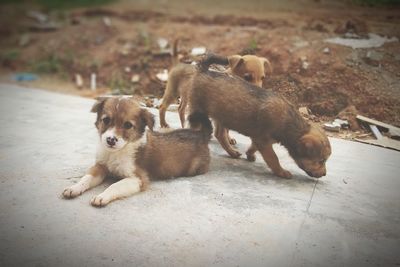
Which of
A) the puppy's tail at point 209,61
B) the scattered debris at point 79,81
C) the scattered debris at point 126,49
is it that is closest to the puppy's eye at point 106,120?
the puppy's tail at point 209,61

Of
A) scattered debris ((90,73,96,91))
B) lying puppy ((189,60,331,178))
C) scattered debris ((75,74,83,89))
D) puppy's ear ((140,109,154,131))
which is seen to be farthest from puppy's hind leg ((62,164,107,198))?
scattered debris ((75,74,83,89))

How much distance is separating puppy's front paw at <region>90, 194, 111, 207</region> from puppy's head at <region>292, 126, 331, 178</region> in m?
1.96

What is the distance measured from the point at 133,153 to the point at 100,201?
24.6 inches

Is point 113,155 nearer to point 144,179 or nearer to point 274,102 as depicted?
point 144,179

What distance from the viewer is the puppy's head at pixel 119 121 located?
3.85 m

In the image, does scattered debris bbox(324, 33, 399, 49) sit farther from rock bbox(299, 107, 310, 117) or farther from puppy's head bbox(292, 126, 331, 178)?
puppy's head bbox(292, 126, 331, 178)

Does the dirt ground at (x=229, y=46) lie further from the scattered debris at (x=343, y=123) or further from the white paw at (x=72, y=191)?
the white paw at (x=72, y=191)

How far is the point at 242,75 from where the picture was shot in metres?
5.18

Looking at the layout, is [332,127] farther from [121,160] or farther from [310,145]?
[121,160]

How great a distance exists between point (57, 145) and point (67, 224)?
177 cm

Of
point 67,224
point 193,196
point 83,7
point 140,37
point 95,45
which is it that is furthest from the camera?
point 83,7

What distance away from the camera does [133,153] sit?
4.18 meters

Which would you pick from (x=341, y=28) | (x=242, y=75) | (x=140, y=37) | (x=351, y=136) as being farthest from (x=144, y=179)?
(x=140, y=37)

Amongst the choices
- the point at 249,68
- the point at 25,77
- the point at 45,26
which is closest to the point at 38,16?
the point at 45,26
